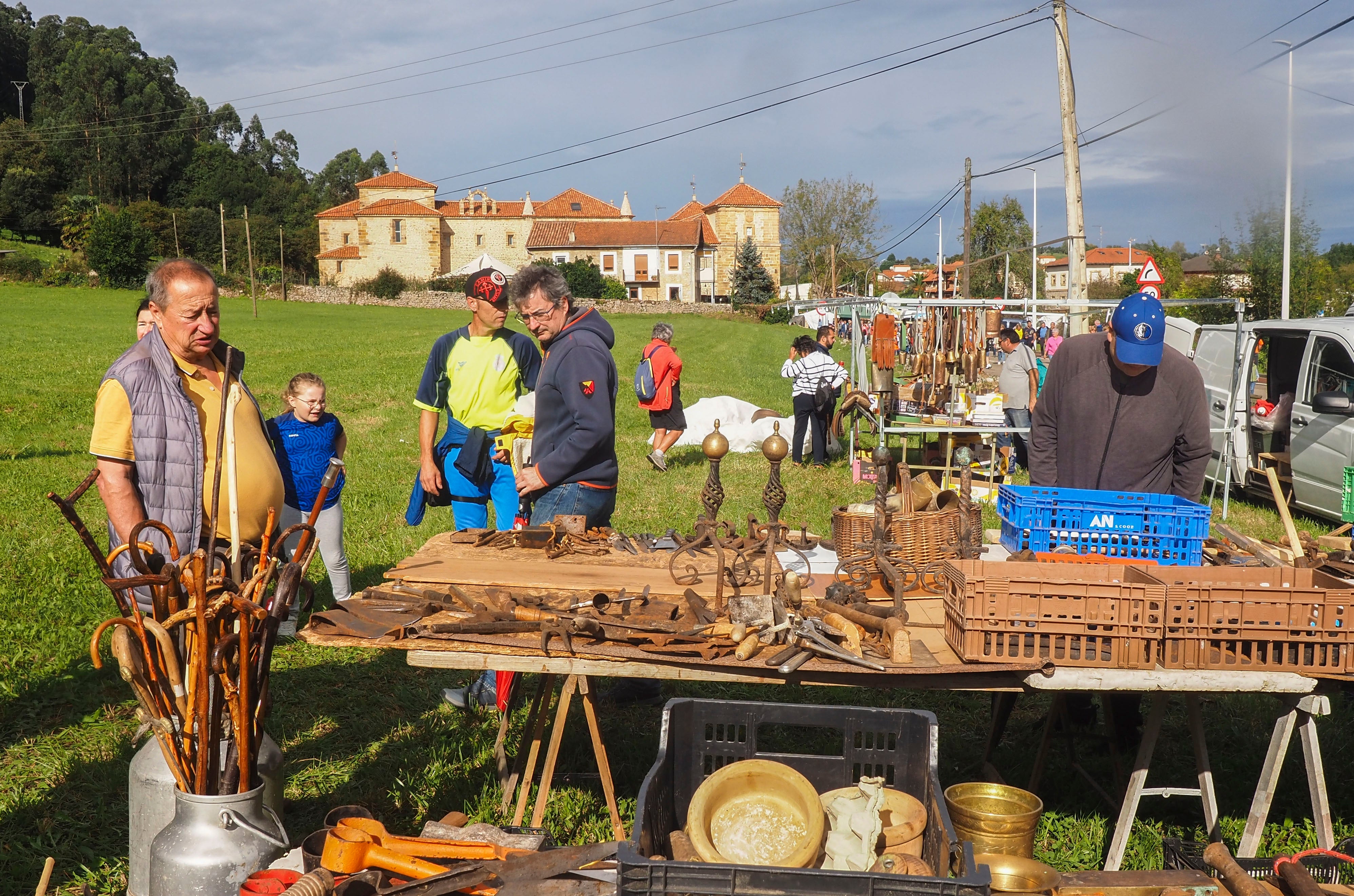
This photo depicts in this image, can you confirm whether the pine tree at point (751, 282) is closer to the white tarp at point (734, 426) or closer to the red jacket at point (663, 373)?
the white tarp at point (734, 426)

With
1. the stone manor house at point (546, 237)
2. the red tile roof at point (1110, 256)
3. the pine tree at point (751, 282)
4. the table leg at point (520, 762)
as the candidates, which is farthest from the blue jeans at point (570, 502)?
the red tile roof at point (1110, 256)

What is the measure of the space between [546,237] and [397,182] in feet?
38.8

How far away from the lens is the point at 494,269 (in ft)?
17.1

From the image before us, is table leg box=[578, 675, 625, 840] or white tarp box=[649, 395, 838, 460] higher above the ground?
white tarp box=[649, 395, 838, 460]

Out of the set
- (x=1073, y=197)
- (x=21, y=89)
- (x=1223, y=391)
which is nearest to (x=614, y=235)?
(x=21, y=89)

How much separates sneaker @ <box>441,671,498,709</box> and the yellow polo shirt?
5.70 feet

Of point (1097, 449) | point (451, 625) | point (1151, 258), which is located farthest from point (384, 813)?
point (1151, 258)

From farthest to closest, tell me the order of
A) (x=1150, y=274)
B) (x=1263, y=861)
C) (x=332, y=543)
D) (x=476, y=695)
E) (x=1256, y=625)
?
(x=1150, y=274), (x=332, y=543), (x=476, y=695), (x=1256, y=625), (x=1263, y=861)

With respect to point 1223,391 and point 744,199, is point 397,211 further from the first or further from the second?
point 1223,391

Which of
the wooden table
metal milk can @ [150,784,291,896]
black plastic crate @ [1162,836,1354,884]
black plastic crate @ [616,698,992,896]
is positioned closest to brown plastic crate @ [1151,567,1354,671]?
the wooden table

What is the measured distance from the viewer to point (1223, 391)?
10.8m

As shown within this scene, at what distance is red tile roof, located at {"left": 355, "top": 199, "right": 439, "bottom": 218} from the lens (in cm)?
7044

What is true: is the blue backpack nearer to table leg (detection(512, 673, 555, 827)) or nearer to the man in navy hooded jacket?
the man in navy hooded jacket

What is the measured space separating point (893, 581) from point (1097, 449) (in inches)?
65.6
